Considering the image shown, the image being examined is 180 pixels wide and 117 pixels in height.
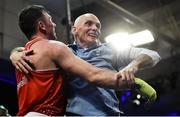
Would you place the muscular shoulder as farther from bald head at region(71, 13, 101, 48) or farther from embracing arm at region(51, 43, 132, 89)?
bald head at region(71, 13, 101, 48)

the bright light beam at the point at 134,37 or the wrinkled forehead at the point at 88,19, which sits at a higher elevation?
the wrinkled forehead at the point at 88,19

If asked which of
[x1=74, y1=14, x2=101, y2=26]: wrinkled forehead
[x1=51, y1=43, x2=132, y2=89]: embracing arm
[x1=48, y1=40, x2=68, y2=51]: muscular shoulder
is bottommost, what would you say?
[x1=51, y1=43, x2=132, y2=89]: embracing arm

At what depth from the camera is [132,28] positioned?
6832mm

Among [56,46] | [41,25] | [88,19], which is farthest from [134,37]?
[56,46]

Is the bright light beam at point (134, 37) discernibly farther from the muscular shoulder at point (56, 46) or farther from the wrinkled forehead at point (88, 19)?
the muscular shoulder at point (56, 46)

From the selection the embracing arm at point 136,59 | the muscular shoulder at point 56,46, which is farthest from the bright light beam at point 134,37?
the muscular shoulder at point 56,46

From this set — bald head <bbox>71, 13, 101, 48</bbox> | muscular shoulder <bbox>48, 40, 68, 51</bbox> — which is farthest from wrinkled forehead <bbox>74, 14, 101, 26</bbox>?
muscular shoulder <bbox>48, 40, 68, 51</bbox>

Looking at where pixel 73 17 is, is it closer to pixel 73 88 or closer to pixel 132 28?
pixel 132 28

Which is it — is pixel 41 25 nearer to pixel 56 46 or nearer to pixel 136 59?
pixel 56 46

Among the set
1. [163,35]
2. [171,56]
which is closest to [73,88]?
[163,35]

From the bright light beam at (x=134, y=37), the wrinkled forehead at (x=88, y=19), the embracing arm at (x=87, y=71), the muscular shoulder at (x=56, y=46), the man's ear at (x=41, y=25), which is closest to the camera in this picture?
the embracing arm at (x=87, y=71)

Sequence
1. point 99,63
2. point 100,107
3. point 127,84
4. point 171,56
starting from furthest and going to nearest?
point 171,56
point 99,63
point 100,107
point 127,84

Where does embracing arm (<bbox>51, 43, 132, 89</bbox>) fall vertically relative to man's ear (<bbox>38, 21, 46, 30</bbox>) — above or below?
below

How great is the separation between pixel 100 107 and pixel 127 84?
24 cm
